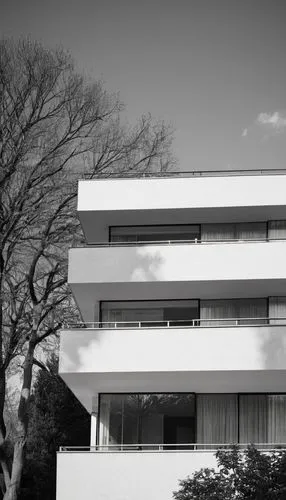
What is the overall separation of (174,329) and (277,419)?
12.9 feet

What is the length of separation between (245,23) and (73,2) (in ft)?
39.6

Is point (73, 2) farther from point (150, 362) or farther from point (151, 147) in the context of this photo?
point (150, 362)

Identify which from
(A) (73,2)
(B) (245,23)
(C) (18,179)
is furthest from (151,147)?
(A) (73,2)

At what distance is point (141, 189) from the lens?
30359 mm

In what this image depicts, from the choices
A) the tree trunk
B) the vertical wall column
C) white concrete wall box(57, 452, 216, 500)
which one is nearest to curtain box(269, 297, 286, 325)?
white concrete wall box(57, 452, 216, 500)

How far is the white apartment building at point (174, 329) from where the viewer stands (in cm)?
2661

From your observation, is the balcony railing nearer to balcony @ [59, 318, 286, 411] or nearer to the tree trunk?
balcony @ [59, 318, 286, 411]

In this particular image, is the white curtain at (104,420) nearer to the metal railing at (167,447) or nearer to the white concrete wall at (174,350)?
the metal railing at (167,447)

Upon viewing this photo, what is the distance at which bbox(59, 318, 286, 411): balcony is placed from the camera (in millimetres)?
27172

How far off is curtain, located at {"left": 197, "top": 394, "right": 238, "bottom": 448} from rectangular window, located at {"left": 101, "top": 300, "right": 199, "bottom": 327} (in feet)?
8.46

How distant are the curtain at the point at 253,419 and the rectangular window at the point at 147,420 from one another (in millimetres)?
1437

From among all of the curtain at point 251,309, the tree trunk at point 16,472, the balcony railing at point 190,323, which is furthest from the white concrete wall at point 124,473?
the tree trunk at point 16,472

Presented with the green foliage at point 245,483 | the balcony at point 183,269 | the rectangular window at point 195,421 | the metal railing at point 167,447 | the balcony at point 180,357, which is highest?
the balcony at point 183,269

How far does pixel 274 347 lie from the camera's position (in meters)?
27.2
